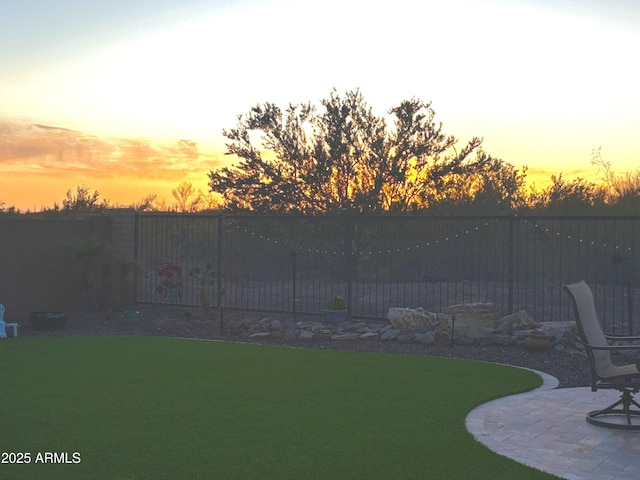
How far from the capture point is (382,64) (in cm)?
1556

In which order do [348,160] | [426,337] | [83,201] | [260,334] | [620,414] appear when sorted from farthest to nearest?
[83,201] → [348,160] → [260,334] → [426,337] → [620,414]

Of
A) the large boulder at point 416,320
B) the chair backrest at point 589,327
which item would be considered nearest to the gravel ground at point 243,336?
the large boulder at point 416,320

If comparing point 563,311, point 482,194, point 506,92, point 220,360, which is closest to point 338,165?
point 482,194

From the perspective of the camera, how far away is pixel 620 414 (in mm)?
6566

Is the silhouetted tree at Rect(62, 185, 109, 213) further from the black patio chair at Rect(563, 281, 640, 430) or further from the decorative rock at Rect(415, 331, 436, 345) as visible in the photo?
the black patio chair at Rect(563, 281, 640, 430)

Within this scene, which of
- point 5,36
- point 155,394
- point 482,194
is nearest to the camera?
point 155,394

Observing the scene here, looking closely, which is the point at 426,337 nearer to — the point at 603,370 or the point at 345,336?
the point at 345,336

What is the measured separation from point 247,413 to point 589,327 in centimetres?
317

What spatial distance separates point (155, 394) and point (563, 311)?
9.74 metres

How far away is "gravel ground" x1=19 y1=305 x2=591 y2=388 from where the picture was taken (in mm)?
9666

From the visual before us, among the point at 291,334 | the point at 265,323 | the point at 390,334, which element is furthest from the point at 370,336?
the point at 265,323

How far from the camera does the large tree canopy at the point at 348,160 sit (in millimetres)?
20969

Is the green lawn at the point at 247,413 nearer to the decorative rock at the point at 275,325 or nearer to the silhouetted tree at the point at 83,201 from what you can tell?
the decorative rock at the point at 275,325

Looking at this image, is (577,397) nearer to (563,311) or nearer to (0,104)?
(563,311)
